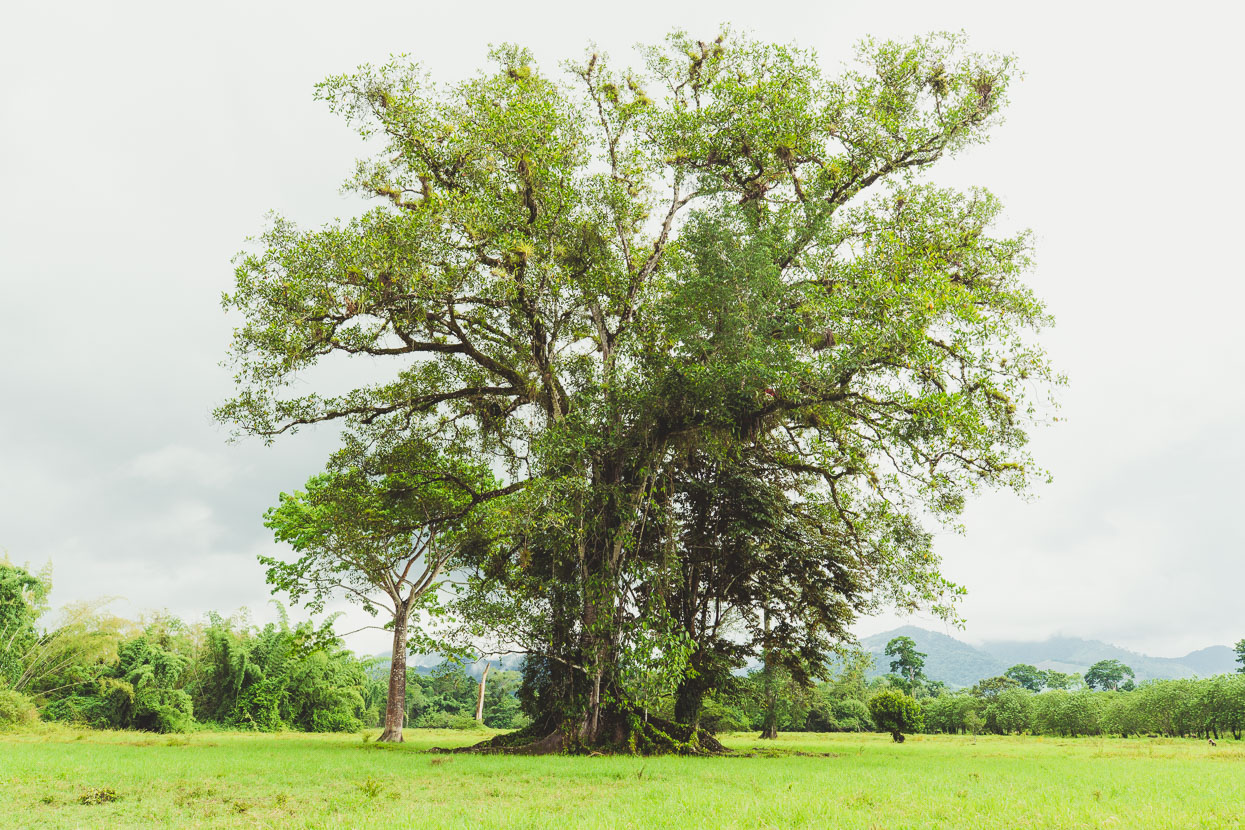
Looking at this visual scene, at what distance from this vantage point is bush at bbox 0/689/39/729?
23.4 m

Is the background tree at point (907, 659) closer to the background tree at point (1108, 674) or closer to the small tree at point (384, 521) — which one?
the background tree at point (1108, 674)

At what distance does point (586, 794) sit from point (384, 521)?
38.5ft

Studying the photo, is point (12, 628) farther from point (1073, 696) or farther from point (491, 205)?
point (1073, 696)

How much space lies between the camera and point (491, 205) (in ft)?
52.1

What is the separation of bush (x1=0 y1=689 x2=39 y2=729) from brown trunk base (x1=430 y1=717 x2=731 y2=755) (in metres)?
17.9

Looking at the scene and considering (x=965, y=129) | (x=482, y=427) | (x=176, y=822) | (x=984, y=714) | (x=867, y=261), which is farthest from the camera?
(x=984, y=714)

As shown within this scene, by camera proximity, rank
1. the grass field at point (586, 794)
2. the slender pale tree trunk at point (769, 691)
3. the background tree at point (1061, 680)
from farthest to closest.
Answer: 1. the background tree at point (1061, 680)
2. the slender pale tree trunk at point (769, 691)
3. the grass field at point (586, 794)

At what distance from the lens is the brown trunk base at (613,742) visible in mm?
15562

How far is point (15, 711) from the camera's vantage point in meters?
23.7

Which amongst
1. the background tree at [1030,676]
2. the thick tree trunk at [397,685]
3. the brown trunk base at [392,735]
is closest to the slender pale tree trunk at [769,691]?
Answer: the thick tree trunk at [397,685]

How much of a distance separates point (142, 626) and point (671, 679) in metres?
31.1

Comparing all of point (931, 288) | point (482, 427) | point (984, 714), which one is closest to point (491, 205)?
point (482, 427)

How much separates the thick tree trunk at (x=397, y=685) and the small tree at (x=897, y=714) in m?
19.2

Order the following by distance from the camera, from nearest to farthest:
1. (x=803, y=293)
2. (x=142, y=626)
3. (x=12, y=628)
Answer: (x=803, y=293)
(x=12, y=628)
(x=142, y=626)
